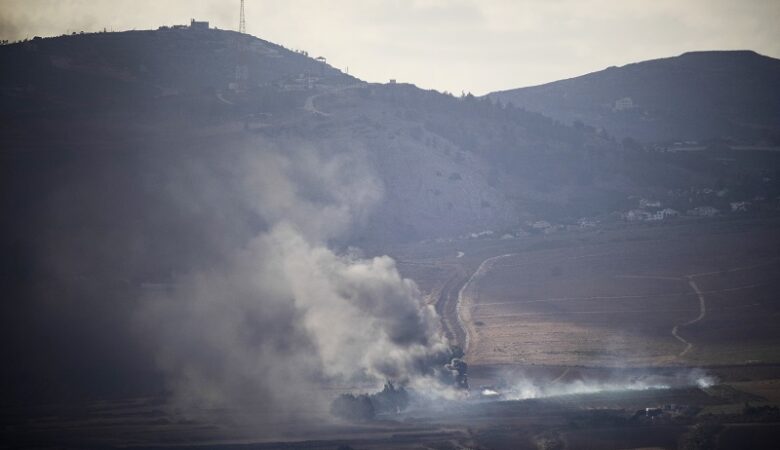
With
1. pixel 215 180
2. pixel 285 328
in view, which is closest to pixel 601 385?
pixel 285 328

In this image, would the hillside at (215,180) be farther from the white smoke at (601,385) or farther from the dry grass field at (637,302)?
the white smoke at (601,385)

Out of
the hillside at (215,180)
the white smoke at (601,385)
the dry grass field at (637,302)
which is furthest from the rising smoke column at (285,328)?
the dry grass field at (637,302)

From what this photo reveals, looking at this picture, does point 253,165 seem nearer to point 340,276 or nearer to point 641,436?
point 340,276

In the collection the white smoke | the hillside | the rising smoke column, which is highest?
the hillside

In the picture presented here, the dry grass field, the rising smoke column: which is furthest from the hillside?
the dry grass field

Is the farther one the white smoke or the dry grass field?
the dry grass field

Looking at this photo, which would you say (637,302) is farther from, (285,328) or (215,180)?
(215,180)

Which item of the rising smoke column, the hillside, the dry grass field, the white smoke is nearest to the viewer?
the white smoke

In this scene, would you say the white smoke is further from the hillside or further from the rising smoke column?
the hillside

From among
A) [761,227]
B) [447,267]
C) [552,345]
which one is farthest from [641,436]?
[761,227]
